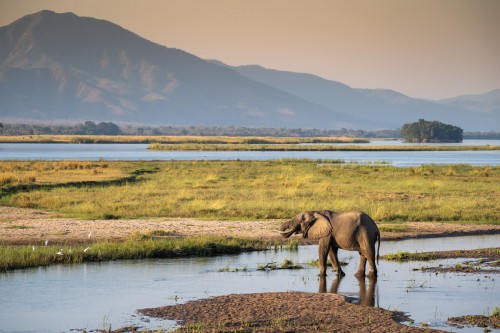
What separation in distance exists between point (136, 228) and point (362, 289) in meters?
12.6

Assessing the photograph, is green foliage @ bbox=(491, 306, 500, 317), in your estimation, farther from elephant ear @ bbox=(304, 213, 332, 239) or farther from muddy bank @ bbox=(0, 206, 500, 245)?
muddy bank @ bbox=(0, 206, 500, 245)

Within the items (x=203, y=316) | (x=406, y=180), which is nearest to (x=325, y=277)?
(x=203, y=316)

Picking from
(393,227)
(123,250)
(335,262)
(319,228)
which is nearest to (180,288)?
(319,228)

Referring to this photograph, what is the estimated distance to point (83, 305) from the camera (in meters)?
18.5

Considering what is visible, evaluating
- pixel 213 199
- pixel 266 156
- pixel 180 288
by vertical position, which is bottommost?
pixel 180 288

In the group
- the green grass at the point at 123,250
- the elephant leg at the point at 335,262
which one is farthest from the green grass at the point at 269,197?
the elephant leg at the point at 335,262

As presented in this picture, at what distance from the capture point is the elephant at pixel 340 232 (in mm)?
21422

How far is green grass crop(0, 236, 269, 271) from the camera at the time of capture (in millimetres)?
23500

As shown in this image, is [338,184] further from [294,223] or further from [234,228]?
[294,223]

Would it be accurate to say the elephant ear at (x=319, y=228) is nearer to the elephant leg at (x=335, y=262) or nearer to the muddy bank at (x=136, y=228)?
the elephant leg at (x=335, y=262)

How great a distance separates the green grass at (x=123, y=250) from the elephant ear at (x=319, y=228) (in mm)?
5283

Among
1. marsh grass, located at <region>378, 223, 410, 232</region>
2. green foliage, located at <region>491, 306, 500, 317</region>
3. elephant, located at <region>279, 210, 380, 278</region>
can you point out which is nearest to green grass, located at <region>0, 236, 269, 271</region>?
elephant, located at <region>279, 210, 380, 278</region>

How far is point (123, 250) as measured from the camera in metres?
25.3

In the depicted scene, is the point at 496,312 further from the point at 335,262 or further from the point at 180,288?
the point at 180,288
